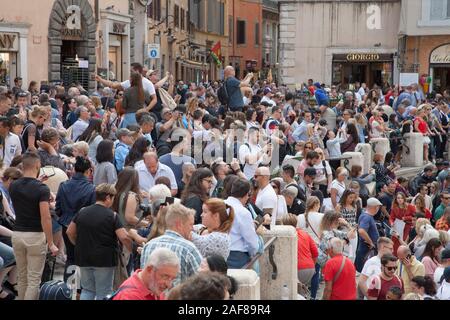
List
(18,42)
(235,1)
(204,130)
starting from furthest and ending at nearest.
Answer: (235,1), (18,42), (204,130)

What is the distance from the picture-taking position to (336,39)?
44.3m

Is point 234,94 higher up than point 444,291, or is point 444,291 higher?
point 234,94

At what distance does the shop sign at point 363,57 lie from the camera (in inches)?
1738

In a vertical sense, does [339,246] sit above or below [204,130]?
below

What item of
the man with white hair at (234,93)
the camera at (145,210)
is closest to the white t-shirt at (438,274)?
the camera at (145,210)

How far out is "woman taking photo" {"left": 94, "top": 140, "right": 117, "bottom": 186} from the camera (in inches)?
452

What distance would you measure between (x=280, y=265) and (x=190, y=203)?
54.9 inches

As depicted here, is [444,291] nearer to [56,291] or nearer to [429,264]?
[429,264]

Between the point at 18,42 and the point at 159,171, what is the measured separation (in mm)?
17536

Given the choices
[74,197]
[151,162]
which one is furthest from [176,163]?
[74,197]

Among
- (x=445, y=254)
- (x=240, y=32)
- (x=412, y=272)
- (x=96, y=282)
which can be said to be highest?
(x=240, y=32)

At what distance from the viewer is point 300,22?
4431cm
